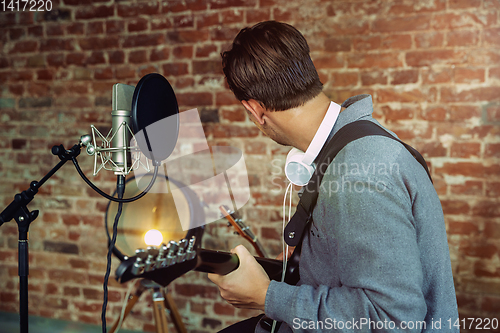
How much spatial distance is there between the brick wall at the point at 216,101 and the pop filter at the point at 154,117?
82cm

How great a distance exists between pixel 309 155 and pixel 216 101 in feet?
3.14

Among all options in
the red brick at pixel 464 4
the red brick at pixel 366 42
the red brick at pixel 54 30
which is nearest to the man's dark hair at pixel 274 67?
the red brick at pixel 366 42

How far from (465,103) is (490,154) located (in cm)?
25

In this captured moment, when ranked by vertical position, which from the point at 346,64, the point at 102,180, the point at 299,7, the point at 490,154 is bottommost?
the point at 102,180

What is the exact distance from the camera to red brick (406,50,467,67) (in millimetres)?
1529

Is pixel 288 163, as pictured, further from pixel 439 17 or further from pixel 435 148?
pixel 439 17

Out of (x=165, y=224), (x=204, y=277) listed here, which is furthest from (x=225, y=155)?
(x=204, y=277)

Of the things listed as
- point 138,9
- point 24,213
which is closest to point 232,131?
point 138,9

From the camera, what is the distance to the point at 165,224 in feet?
4.72

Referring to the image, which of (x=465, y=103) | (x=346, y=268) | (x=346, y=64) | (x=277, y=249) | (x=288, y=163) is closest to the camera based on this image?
(x=346, y=268)

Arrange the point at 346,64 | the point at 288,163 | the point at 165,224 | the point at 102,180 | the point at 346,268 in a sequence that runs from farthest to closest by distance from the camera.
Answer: the point at 102,180 → the point at 346,64 → the point at 165,224 → the point at 288,163 → the point at 346,268

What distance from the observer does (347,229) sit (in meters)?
0.71

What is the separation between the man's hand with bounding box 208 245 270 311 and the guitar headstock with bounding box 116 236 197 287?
0.44 feet

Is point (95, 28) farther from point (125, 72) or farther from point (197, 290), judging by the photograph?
point (197, 290)
